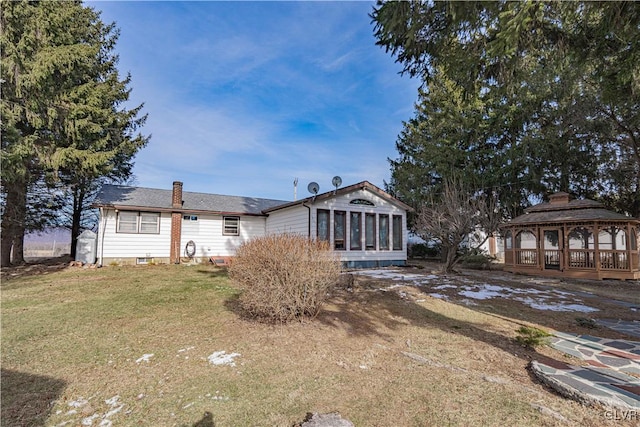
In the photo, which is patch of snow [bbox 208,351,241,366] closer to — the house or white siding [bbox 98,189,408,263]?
white siding [bbox 98,189,408,263]

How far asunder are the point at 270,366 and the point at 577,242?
68.0 feet

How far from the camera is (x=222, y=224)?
17.5 m

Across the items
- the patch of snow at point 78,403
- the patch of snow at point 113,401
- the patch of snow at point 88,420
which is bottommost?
the patch of snow at point 88,420

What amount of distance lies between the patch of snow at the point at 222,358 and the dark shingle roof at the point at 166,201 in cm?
1304

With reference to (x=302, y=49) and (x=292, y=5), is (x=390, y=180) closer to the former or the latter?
(x=302, y=49)

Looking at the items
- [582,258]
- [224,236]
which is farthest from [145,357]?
[582,258]

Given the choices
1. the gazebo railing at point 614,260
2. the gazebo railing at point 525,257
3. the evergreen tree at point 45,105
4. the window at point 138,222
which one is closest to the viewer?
the evergreen tree at point 45,105

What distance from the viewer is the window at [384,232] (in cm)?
1642

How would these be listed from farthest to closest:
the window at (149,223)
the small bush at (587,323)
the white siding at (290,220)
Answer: the window at (149,223)
the white siding at (290,220)
the small bush at (587,323)

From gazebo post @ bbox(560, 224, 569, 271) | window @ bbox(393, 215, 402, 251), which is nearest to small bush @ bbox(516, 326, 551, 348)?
window @ bbox(393, 215, 402, 251)

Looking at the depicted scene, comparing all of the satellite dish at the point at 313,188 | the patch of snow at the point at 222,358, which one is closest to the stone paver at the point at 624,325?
the patch of snow at the point at 222,358

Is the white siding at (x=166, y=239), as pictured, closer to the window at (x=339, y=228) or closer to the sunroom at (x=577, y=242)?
the window at (x=339, y=228)

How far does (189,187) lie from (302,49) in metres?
12.3

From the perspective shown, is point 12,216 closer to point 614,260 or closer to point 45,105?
point 45,105
